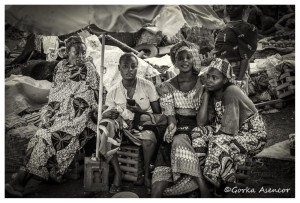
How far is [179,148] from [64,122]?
6.29 feet

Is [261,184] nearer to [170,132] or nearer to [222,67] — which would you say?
[170,132]

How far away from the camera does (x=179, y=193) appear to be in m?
4.80

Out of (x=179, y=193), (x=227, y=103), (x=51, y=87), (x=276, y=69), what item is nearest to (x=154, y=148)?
(x=179, y=193)

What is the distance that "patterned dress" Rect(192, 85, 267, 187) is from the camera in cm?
465

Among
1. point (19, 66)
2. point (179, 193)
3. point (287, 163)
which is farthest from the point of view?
point (19, 66)

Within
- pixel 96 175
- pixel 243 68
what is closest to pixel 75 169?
pixel 96 175

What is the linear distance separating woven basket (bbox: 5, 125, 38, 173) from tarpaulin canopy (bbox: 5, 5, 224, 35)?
1.71 m

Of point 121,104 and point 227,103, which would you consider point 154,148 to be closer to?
point 121,104

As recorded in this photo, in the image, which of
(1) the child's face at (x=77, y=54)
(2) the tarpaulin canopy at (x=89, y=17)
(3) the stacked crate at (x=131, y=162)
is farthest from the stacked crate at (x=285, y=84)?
(1) the child's face at (x=77, y=54)

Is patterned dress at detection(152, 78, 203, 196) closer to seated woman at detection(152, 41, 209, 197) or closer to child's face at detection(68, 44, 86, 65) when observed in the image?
seated woman at detection(152, 41, 209, 197)

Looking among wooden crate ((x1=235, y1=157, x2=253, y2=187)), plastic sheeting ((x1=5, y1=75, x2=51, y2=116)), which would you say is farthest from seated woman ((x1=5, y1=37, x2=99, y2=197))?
wooden crate ((x1=235, y1=157, x2=253, y2=187))

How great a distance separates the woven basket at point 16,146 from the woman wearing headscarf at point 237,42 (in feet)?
11.5

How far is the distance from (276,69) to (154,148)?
8.43ft

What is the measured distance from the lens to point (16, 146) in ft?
17.2
